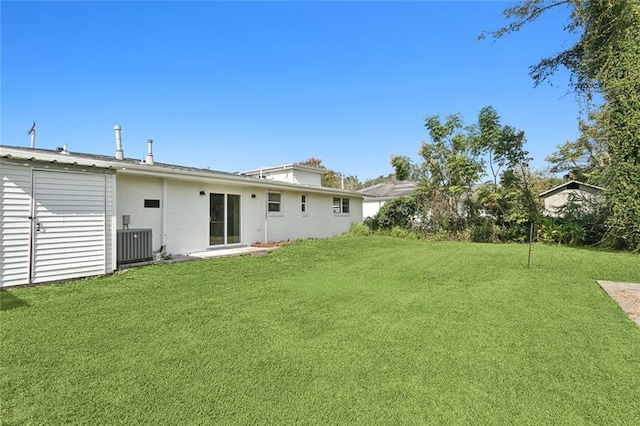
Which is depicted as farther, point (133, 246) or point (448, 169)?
point (448, 169)

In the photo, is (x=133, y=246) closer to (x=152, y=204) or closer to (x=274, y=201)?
(x=152, y=204)

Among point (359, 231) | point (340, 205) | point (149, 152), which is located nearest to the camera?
point (149, 152)

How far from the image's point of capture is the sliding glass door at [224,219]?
10365 millimetres

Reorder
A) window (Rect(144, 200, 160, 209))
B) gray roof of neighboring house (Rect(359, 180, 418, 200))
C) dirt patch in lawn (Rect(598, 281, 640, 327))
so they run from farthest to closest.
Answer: gray roof of neighboring house (Rect(359, 180, 418, 200)) < window (Rect(144, 200, 160, 209)) < dirt patch in lawn (Rect(598, 281, 640, 327))

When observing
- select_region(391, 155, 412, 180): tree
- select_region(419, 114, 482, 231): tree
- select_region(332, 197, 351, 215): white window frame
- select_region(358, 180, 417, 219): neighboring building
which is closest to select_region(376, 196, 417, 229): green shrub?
select_region(419, 114, 482, 231): tree

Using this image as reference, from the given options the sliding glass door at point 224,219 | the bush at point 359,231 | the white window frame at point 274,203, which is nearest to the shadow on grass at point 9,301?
the sliding glass door at point 224,219

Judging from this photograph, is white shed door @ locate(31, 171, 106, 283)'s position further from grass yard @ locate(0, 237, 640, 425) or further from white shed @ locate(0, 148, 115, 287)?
grass yard @ locate(0, 237, 640, 425)

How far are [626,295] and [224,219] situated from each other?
1029 centimetres

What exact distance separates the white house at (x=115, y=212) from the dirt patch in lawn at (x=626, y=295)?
30.0 feet

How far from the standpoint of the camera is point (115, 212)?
6582 millimetres

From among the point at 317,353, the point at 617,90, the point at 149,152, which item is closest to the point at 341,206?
the point at 149,152

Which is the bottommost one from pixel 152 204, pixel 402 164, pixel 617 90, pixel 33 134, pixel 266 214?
pixel 266 214

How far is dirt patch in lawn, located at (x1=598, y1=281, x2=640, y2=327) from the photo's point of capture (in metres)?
4.33

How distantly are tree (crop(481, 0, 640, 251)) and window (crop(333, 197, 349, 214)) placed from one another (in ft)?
35.2
